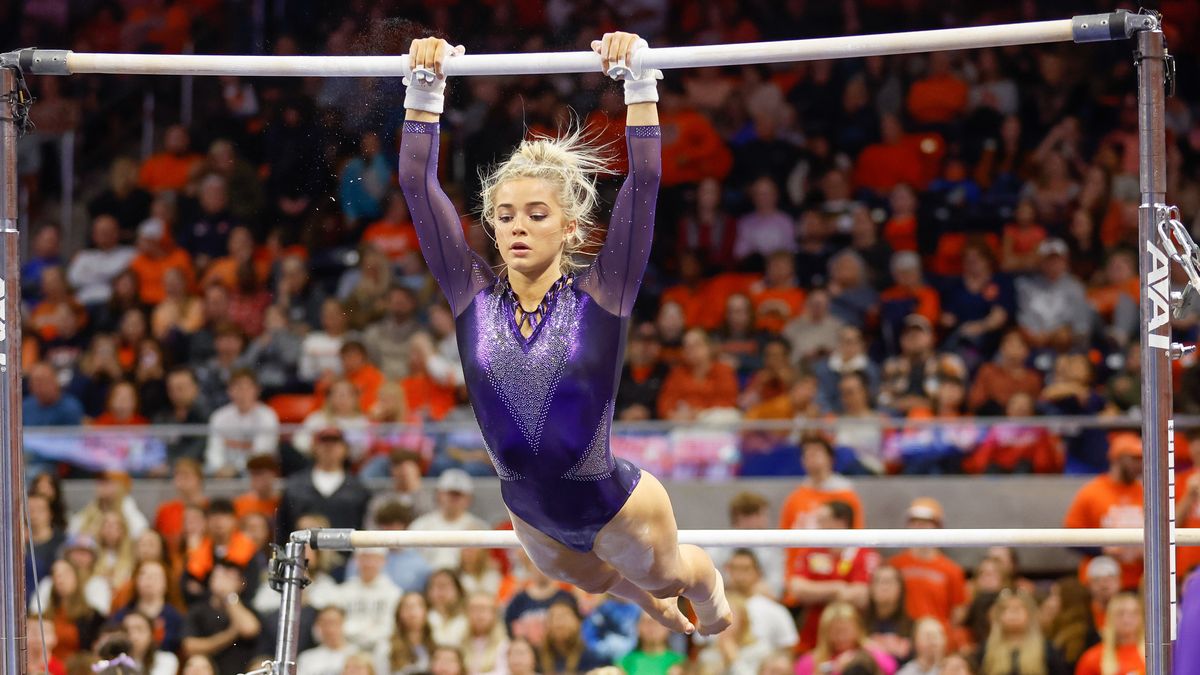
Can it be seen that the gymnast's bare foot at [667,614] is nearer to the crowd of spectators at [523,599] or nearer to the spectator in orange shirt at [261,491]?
the crowd of spectators at [523,599]

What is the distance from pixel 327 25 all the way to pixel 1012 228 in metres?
4.83

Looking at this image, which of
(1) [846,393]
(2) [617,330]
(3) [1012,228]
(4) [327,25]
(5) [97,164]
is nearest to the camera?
(2) [617,330]

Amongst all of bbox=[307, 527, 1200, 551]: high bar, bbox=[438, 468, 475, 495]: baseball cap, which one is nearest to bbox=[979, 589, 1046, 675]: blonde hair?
bbox=[307, 527, 1200, 551]: high bar

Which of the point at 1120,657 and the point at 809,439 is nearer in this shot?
the point at 1120,657

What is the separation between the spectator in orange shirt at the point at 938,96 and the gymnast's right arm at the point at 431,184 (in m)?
6.32

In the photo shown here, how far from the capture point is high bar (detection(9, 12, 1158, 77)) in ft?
12.3

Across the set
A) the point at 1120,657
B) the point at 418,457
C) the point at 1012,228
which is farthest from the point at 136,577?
the point at 1012,228

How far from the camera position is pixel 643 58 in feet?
12.8

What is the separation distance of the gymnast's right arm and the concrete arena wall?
3.58 metres

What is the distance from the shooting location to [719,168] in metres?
9.72

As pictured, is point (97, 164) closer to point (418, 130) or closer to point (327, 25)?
point (327, 25)

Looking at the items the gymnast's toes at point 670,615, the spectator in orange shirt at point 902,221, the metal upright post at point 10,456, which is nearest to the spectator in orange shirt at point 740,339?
the spectator in orange shirt at point 902,221

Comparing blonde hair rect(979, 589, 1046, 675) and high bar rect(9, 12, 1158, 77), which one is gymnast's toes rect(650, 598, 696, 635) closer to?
high bar rect(9, 12, 1158, 77)

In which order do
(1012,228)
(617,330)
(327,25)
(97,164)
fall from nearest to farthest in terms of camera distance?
(617,330)
(327,25)
(1012,228)
(97,164)
